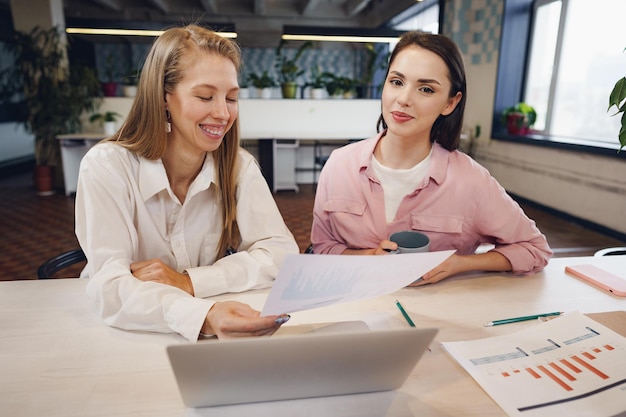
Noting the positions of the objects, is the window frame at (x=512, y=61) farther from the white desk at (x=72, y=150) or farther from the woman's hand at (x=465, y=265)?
the white desk at (x=72, y=150)

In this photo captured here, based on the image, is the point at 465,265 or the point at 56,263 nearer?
the point at 465,265

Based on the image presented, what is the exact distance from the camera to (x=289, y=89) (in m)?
6.25

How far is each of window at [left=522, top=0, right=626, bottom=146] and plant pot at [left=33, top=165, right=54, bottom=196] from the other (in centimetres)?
641

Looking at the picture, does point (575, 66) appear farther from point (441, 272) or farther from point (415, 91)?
point (441, 272)

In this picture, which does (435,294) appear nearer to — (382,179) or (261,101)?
(382,179)

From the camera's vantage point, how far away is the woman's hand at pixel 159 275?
95 centimetres

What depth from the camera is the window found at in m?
4.12

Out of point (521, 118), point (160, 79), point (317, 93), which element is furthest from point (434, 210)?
point (317, 93)

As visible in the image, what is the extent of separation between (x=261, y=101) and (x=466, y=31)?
124 inches

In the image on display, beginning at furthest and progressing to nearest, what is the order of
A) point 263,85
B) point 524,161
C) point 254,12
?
point 254,12 < point 263,85 < point 524,161

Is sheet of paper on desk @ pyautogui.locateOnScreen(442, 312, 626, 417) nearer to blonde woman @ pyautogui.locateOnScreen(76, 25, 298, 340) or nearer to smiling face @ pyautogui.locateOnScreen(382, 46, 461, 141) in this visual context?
blonde woman @ pyautogui.locateOnScreen(76, 25, 298, 340)

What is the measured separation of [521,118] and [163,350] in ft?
17.6

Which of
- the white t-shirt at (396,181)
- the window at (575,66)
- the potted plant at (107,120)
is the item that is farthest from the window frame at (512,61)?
the potted plant at (107,120)

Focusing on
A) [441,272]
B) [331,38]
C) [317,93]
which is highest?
[331,38]
